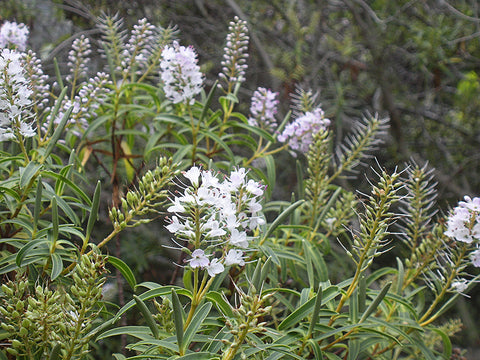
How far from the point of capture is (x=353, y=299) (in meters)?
1.27

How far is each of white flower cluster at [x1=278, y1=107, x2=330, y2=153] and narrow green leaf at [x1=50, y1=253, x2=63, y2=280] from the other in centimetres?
104

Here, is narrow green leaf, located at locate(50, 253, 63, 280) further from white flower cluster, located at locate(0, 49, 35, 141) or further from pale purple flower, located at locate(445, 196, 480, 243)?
pale purple flower, located at locate(445, 196, 480, 243)

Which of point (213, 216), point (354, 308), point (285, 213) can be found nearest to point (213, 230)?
point (213, 216)

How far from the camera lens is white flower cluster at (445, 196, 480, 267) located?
1.35m

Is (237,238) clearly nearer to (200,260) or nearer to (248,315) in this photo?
(200,260)

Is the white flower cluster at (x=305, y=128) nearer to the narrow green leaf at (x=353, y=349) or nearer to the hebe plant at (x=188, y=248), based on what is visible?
the hebe plant at (x=188, y=248)

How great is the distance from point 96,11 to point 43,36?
0.38 metres

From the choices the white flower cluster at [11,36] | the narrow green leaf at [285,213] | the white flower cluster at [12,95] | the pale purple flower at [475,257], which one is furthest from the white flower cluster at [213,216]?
the white flower cluster at [11,36]

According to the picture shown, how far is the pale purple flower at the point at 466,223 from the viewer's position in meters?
1.35

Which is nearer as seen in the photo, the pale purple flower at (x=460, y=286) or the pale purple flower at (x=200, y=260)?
the pale purple flower at (x=200, y=260)

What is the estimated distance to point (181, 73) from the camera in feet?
5.60

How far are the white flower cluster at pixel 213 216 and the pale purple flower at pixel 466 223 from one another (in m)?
0.63

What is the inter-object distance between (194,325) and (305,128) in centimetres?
105

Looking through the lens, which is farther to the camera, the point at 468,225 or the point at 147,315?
the point at 468,225
